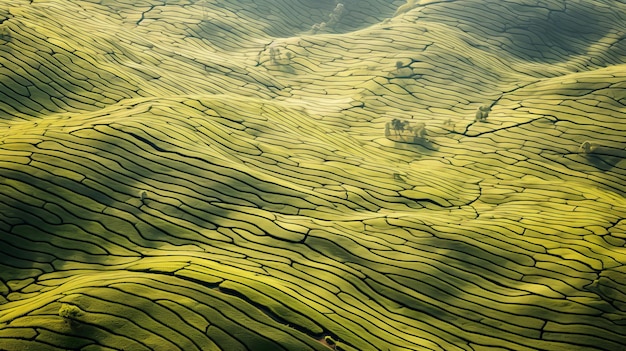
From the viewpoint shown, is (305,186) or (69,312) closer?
(69,312)

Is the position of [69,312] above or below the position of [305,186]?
above

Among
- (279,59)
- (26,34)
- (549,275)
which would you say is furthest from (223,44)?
(549,275)

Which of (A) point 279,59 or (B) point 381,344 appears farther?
(A) point 279,59

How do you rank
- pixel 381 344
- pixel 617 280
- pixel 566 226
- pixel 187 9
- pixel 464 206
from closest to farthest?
pixel 381 344 < pixel 617 280 < pixel 566 226 < pixel 464 206 < pixel 187 9

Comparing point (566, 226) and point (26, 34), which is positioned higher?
point (26, 34)

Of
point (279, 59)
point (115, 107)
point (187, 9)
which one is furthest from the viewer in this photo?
point (187, 9)

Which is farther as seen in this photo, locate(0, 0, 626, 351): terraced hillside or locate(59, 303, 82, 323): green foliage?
locate(0, 0, 626, 351): terraced hillside

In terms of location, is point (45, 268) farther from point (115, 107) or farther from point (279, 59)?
point (279, 59)

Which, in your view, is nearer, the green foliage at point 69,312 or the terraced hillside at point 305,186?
the green foliage at point 69,312
